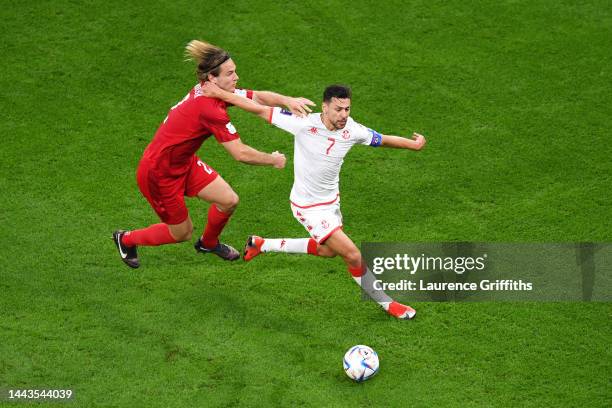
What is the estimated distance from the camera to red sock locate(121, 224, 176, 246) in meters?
9.29

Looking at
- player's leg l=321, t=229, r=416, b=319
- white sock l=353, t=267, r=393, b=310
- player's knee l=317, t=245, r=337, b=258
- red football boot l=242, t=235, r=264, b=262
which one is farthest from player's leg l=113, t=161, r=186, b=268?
white sock l=353, t=267, r=393, b=310

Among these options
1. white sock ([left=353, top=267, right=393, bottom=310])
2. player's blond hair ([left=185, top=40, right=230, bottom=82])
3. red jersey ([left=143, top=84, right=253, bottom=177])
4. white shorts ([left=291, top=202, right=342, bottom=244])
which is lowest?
white sock ([left=353, top=267, right=393, bottom=310])

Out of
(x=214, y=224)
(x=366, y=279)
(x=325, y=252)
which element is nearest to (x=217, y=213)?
(x=214, y=224)

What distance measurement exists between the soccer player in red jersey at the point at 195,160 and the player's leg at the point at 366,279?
1.01 meters

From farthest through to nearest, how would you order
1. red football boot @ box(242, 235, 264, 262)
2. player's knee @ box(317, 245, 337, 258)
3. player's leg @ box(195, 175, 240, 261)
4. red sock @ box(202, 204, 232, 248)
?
red football boot @ box(242, 235, 264, 262)
red sock @ box(202, 204, 232, 248)
player's leg @ box(195, 175, 240, 261)
player's knee @ box(317, 245, 337, 258)

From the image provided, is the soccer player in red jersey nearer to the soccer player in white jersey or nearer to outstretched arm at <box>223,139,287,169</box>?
outstretched arm at <box>223,139,287,169</box>

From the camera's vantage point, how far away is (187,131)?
8.69 m

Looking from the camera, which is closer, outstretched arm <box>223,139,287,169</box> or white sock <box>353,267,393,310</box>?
outstretched arm <box>223,139,287,169</box>

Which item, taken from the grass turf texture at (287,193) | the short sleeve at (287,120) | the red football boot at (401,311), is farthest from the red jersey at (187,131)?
the red football boot at (401,311)

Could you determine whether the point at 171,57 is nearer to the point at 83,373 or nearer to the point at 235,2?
the point at 235,2

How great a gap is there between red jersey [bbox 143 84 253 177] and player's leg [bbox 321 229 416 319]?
1.44m

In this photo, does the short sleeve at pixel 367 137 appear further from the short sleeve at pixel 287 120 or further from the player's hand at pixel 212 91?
the player's hand at pixel 212 91

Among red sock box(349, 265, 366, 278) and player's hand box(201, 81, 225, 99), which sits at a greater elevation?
player's hand box(201, 81, 225, 99)

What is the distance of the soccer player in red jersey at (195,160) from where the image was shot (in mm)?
8492
